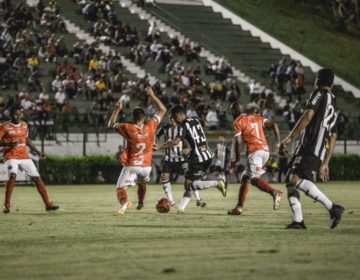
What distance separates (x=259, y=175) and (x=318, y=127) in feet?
16.4

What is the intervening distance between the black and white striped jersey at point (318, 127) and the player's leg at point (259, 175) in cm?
479

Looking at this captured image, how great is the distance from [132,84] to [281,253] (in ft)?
114

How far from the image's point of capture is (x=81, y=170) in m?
39.0

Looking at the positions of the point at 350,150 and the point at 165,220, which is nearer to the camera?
the point at 165,220

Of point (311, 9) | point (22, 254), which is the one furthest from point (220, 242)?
point (311, 9)

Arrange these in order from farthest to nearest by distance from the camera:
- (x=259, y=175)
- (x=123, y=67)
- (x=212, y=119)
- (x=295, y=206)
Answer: (x=123, y=67)
(x=212, y=119)
(x=259, y=175)
(x=295, y=206)

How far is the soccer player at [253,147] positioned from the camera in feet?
61.5

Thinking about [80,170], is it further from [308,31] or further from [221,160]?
[308,31]

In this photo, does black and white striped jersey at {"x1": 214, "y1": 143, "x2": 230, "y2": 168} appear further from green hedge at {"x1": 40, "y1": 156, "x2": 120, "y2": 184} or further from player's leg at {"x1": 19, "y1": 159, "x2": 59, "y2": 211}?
player's leg at {"x1": 19, "y1": 159, "x2": 59, "y2": 211}

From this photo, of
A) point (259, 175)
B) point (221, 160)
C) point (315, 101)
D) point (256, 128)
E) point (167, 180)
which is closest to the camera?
point (315, 101)

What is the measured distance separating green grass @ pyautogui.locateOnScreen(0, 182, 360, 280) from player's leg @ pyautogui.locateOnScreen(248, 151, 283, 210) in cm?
35

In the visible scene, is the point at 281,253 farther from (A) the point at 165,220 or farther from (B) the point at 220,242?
(A) the point at 165,220

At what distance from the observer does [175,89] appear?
4600 cm

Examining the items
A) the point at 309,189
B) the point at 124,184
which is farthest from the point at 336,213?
the point at 124,184
